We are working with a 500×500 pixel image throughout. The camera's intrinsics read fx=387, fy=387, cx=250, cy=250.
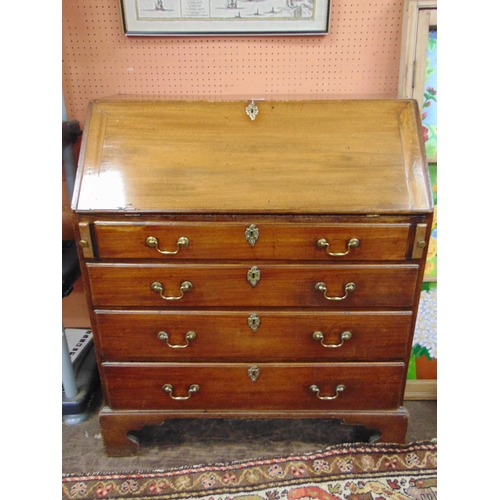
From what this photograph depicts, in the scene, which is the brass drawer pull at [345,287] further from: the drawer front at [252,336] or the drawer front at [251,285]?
the drawer front at [252,336]

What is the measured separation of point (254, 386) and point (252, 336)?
233 millimetres

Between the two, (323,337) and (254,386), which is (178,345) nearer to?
(254,386)

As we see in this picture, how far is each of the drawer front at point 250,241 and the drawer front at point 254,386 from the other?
1.52ft

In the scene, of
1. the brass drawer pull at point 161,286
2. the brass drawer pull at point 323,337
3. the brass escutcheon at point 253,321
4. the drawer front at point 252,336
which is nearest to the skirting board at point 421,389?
the drawer front at point 252,336

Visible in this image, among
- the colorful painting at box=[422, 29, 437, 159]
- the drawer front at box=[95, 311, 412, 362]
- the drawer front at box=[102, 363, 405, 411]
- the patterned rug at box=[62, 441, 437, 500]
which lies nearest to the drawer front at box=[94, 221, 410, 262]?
the drawer front at box=[95, 311, 412, 362]

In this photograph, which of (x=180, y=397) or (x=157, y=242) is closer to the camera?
(x=157, y=242)

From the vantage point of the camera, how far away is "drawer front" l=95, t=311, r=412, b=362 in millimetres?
1427

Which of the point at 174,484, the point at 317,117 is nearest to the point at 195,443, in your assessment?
the point at 174,484

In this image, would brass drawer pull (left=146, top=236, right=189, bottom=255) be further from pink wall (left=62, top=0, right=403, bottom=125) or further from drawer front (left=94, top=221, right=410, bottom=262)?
pink wall (left=62, top=0, right=403, bottom=125)

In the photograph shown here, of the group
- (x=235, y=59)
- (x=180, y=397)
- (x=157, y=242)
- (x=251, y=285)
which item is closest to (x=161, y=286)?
(x=157, y=242)

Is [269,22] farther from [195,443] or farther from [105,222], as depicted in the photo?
[195,443]

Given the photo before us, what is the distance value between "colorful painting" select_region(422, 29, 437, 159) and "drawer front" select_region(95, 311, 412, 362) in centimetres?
82

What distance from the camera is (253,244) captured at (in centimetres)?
131

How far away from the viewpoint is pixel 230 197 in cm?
129
